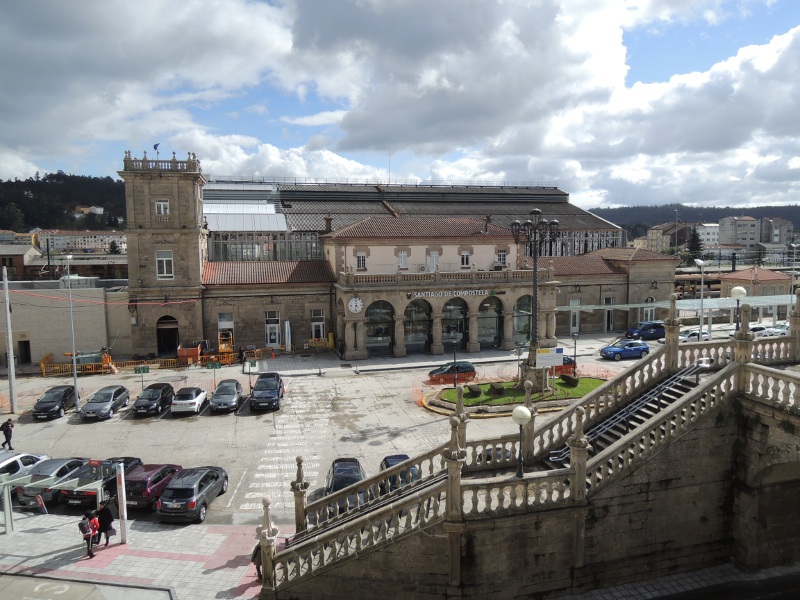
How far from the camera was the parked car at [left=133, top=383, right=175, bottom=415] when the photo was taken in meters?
27.2

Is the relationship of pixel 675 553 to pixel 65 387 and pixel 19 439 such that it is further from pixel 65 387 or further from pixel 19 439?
pixel 65 387

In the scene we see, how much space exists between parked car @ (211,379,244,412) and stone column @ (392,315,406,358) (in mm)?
13202

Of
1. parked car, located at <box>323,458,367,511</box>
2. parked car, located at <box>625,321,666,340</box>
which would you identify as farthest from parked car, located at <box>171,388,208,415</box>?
parked car, located at <box>625,321,666,340</box>

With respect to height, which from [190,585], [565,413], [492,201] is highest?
[492,201]

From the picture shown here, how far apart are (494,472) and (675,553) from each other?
4639mm

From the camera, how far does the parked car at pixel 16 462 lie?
18594 mm

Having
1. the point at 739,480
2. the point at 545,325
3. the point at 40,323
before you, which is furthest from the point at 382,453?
the point at 40,323

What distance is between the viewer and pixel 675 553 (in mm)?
13805

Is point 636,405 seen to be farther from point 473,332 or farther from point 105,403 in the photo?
point 473,332

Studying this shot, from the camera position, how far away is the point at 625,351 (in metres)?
39.2

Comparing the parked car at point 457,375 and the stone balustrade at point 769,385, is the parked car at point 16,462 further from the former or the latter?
the stone balustrade at point 769,385

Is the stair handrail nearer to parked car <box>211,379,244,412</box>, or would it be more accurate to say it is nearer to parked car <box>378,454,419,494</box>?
parked car <box>378,454,419,494</box>

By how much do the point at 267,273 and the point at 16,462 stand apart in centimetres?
2550

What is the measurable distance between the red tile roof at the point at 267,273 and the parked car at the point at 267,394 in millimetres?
13094
